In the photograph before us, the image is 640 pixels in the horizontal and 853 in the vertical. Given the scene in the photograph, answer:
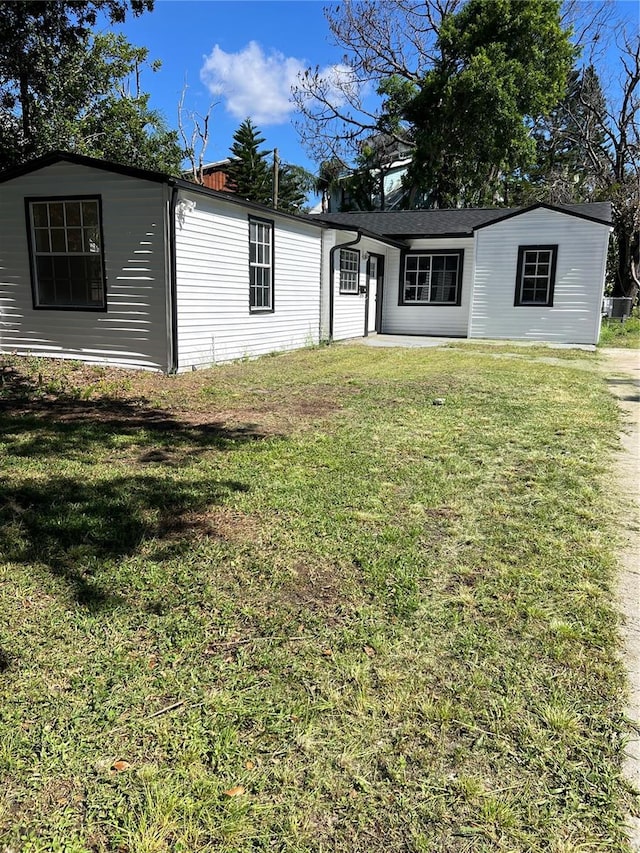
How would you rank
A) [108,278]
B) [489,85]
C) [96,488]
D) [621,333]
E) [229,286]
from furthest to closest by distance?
[489,85]
[621,333]
[229,286]
[108,278]
[96,488]

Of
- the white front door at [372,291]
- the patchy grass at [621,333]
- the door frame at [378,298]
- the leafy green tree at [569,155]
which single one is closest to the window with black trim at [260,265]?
the door frame at [378,298]

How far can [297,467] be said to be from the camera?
442 centimetres

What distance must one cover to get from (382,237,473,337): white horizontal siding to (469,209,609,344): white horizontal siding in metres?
0.73

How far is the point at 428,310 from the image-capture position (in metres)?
17.7

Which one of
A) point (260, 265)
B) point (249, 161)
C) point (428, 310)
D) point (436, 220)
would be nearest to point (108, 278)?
point (260, 265)

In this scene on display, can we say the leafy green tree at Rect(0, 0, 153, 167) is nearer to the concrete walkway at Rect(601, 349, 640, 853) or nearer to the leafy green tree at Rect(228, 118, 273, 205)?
the concrete walkway at Rect(601, 349, 640, 853)

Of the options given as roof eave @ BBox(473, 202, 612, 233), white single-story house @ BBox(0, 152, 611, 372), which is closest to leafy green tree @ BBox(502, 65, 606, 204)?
roof eave @ BBox(473, 202, 612, 233)

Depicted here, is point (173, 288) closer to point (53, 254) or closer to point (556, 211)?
point (53, 254)

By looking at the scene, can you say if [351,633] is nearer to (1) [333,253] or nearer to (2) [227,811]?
(2) [227,811]

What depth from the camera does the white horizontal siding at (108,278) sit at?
8.55 meters

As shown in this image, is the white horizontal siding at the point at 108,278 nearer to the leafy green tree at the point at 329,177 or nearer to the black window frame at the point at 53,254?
the black window frame at the point at 53,254

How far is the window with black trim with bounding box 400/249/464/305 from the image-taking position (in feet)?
56.6

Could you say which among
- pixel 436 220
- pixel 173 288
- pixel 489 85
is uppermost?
pixel 489 85

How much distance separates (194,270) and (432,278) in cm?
1031
